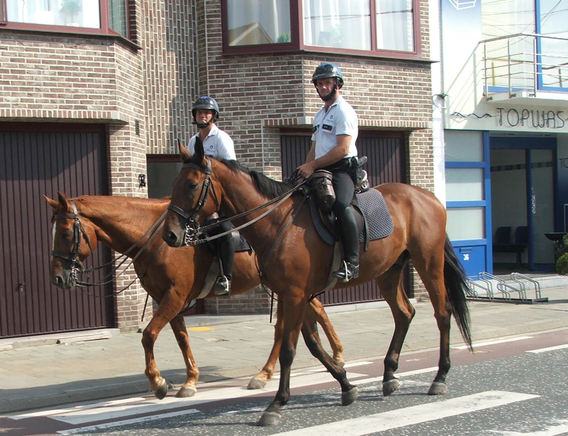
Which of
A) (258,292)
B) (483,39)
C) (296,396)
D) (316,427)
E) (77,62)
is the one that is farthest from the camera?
(483,39)

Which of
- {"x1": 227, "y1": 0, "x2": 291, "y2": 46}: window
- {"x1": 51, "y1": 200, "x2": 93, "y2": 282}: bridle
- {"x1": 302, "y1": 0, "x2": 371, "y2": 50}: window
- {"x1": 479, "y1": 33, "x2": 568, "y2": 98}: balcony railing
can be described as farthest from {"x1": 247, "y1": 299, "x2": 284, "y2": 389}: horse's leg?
{"x1": 479, "y1": 33, "x2": 568, "y2": 98}: balcony railing

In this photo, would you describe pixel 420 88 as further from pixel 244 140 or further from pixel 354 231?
pixel 354 231

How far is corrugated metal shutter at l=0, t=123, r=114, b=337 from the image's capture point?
35.3ft

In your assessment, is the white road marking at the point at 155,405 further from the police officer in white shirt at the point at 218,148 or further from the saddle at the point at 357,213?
the saddle at the point at 357,213

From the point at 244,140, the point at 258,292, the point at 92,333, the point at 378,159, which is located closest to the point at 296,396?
the point at 92,333

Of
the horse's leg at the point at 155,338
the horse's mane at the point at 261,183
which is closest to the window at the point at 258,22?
the horse's mane at the point at 261,183

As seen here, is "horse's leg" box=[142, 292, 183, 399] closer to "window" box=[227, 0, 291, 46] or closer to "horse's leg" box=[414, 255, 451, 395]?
"horse's leg" box=[414, 255, 451, 395]

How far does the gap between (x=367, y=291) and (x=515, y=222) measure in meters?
8.08

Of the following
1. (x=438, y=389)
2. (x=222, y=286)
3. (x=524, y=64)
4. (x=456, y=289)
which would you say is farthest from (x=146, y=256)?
(x=524, y=64)

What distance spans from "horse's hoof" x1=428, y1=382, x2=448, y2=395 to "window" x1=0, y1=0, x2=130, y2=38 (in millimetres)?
7372

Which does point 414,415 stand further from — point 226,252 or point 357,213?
point 226,252

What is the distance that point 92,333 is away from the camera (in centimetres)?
1117

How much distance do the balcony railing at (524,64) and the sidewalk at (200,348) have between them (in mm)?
5113

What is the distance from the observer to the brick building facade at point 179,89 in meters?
10.9
